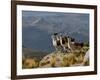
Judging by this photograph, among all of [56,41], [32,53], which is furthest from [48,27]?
[32,53]

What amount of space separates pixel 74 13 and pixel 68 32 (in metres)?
0.20

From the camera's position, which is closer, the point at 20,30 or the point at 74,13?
Result: the point at 20,30

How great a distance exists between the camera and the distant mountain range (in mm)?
2088

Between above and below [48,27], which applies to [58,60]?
below

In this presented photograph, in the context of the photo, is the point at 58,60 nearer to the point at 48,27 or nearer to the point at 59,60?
the point at 59,60

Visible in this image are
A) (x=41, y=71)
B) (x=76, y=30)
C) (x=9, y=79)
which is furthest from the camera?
(x=76, y=30)

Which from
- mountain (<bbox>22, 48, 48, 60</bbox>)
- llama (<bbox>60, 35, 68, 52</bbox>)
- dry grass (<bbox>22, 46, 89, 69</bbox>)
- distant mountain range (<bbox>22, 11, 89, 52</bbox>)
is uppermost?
distant mountain range (<bbox>22, 11, 89, 52</bbox>)

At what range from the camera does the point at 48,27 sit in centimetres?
216

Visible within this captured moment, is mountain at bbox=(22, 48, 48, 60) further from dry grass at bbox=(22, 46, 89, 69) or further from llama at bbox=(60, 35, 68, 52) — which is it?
llama at bbox=(60, 35, 68, 52)

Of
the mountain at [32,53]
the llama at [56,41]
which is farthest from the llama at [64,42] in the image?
the mountain at [32,53]

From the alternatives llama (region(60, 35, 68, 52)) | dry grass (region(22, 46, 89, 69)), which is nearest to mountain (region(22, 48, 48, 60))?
dry grass (region(22, 46, 89, 69))

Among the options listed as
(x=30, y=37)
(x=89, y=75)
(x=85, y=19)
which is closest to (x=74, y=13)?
(x=85, y=19)

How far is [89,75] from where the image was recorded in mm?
2293

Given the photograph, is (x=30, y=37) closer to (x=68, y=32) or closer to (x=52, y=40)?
(x=52, y=40)
